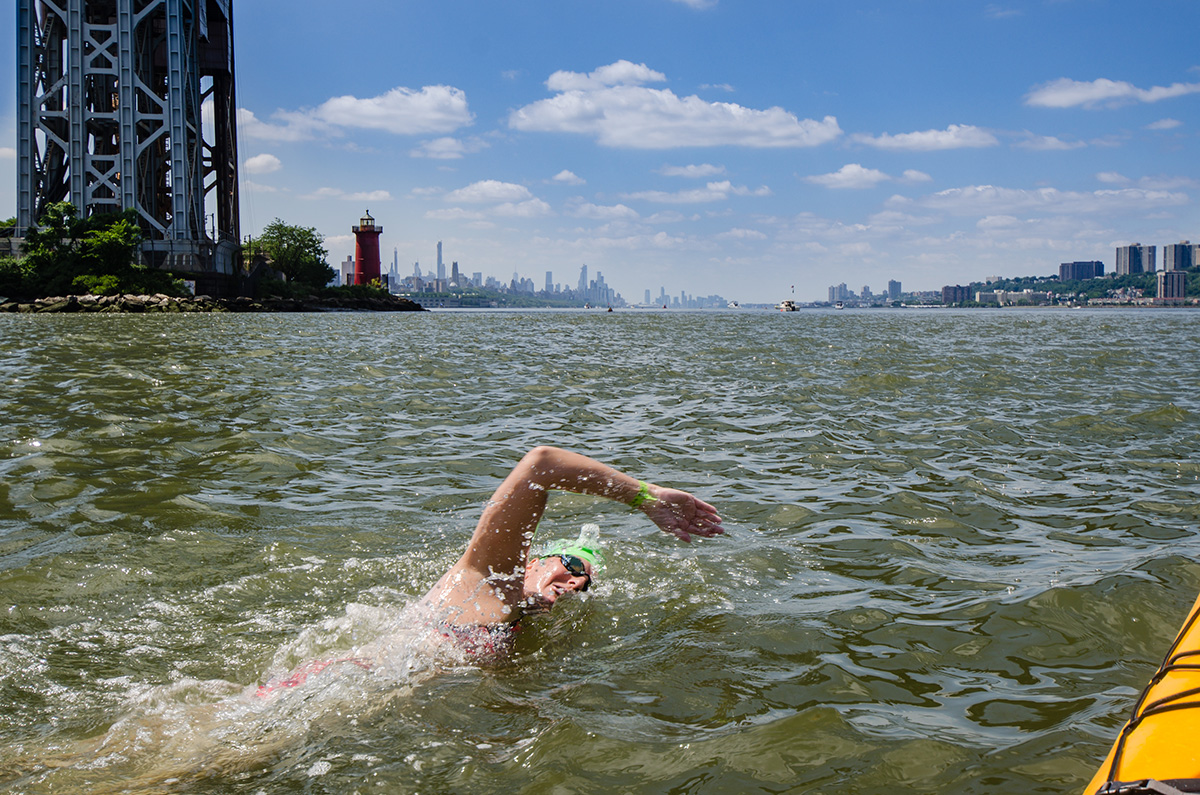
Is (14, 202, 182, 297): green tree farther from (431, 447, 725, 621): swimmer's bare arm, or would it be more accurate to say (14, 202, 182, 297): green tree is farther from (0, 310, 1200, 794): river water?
(431, 447, 725, 621): swimmer's bare arm

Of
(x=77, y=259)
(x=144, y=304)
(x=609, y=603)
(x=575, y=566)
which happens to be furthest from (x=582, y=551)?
(x=77, y=259)

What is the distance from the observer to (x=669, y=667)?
393cm

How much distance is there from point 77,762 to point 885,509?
573 centimetres

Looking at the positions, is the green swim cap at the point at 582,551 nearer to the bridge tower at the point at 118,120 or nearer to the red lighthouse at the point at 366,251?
the bridge tower at the point at 118,120

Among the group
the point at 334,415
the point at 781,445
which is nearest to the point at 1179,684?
the point at 781,445

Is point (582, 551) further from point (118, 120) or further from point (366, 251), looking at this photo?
point (366, 251)

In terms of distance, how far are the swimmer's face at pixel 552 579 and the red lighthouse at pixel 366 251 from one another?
331 ft

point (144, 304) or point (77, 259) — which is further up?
point (77, 259)

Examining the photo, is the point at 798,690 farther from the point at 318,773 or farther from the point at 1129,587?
the point at 1129,587

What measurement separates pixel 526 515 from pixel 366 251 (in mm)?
103237

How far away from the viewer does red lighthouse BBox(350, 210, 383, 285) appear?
99.7m

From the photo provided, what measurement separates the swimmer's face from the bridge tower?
67.1 metres

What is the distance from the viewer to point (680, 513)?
420cm

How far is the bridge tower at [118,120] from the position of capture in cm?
6147
